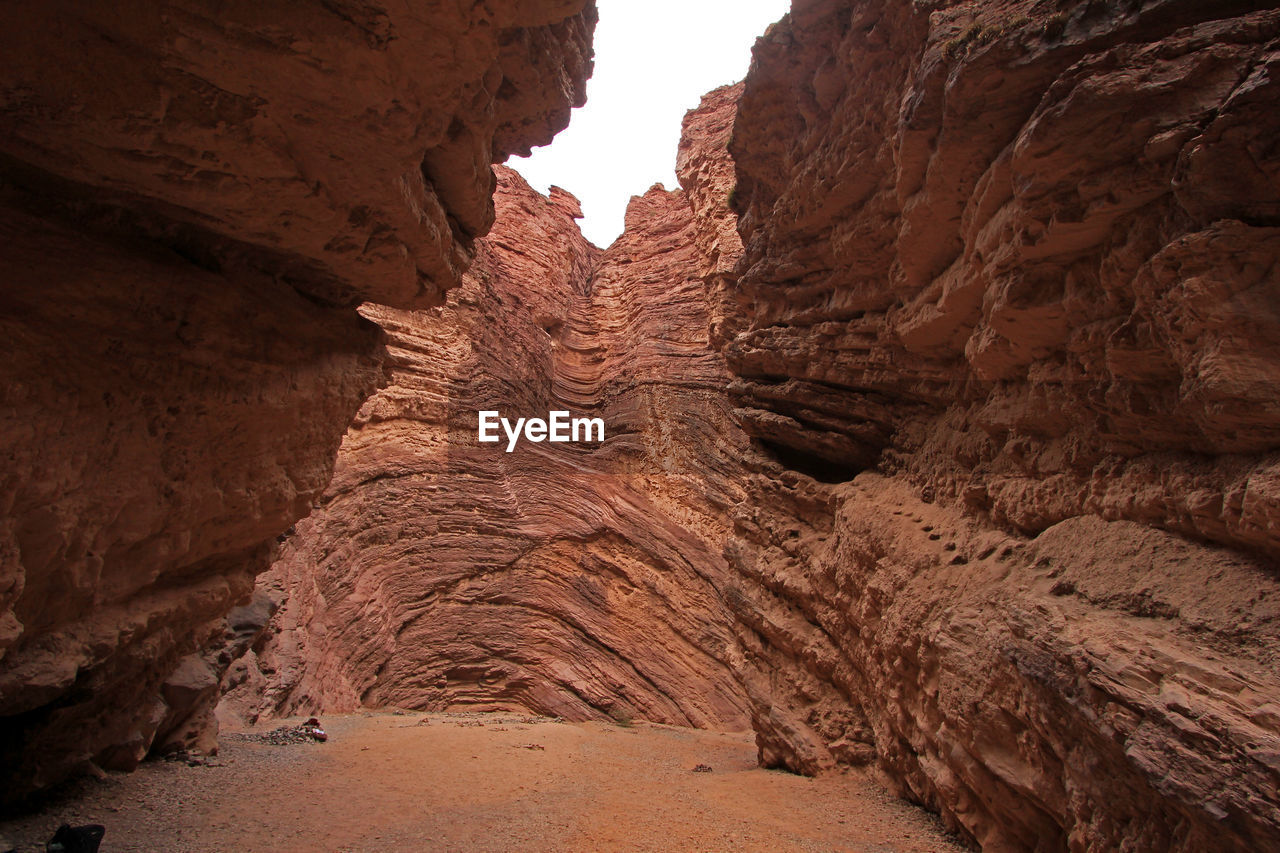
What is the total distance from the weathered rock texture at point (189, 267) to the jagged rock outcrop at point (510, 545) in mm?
7240

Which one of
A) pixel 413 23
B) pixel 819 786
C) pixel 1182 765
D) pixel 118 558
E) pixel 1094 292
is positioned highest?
pixel 413 23

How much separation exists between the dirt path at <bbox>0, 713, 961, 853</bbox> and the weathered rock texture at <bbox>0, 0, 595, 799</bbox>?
787mm

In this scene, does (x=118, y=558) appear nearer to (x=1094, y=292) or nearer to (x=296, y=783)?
(x=296, y=783)

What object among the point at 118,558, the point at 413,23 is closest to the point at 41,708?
the point at 118,558

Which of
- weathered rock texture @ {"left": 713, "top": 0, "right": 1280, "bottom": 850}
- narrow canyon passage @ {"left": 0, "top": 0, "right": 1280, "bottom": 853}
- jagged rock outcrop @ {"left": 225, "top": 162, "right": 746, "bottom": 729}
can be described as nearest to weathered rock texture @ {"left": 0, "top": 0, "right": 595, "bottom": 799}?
narrow canyon passage @ {"left": 0, "top": 0, "right": 1280, "bottom": 853}

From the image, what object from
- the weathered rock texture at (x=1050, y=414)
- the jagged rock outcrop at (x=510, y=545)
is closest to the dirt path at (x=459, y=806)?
the weathered rock texture at (x=1050, y=414)

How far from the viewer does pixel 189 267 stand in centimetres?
424

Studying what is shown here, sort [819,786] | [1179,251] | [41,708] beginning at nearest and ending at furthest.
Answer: [1179,251] < [41,708] < [819,786]

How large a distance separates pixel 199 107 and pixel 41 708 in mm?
4360

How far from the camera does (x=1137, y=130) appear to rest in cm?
372
